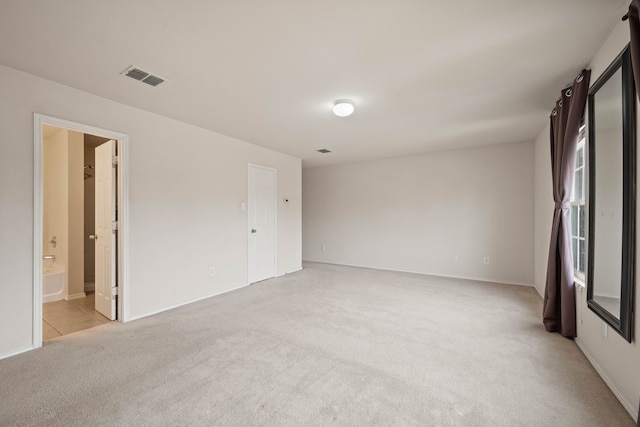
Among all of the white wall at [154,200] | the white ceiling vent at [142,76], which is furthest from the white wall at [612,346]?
the white wall at [154,200]

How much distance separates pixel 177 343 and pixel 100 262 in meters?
1.74

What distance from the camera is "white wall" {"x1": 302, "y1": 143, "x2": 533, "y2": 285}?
16.2ft

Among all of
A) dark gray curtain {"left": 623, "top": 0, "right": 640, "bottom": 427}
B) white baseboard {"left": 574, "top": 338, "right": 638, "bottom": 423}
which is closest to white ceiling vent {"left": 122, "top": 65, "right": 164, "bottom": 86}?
dark gray curtain {"left": 623, "top": 0, "right": 640, "bottom": 427}

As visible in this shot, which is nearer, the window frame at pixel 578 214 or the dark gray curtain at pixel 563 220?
the dark gray curtain at pixel 563 220

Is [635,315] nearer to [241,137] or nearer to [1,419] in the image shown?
[1,419]

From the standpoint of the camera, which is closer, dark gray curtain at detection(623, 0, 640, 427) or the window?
dark gray curtain at detection(623, 0, 640, 427)

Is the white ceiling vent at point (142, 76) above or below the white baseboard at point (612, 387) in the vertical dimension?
above

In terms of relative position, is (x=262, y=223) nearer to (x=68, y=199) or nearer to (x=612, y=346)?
(x=68, y=199)

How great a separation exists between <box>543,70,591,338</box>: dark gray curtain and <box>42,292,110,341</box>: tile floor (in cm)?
491

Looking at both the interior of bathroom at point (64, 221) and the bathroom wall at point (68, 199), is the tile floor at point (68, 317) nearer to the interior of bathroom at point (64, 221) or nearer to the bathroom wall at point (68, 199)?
the interior of bathroom at point (64, 221)

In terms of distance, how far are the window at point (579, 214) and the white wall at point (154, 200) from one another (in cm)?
441

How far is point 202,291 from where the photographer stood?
13.4ft

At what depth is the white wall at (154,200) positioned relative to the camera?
242 cm

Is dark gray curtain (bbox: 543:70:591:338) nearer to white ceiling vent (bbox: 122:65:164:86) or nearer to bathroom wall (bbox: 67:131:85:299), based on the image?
white ceiling vent (bbox: 122:65:164:86)
